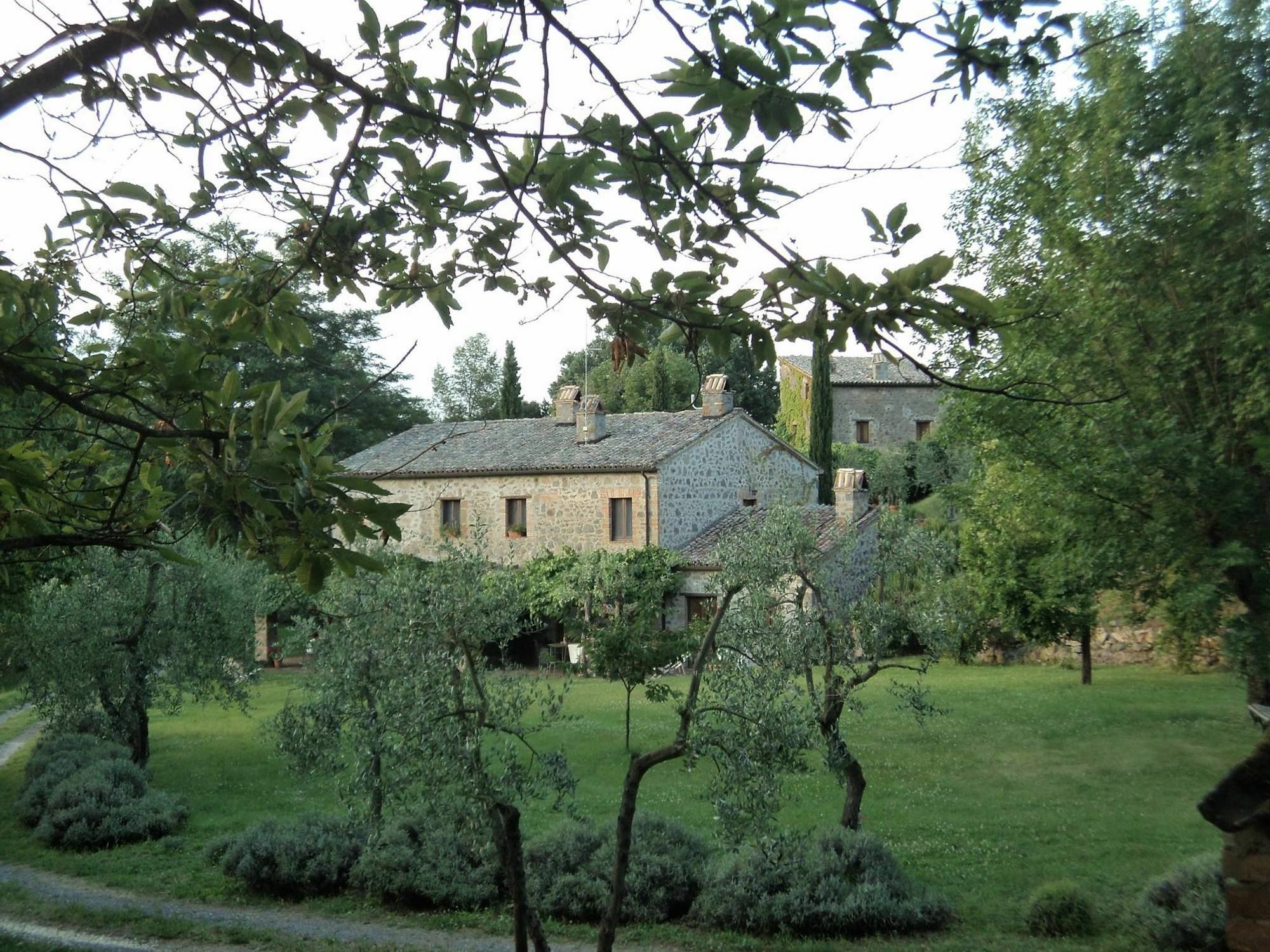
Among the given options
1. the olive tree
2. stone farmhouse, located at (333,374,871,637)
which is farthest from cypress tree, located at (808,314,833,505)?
the olive tree

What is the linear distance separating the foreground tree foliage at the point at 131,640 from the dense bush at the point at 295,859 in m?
5.73

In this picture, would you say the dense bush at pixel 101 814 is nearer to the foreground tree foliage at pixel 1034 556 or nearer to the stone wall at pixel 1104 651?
the foreground tree foliage at pixel 1034 556

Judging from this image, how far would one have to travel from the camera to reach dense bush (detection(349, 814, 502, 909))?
10.9 metres

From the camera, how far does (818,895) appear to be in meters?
9.92

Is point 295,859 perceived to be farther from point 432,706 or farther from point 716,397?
point 716,397

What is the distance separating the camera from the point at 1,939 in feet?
29.1

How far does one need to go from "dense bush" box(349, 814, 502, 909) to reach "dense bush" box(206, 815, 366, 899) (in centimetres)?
29

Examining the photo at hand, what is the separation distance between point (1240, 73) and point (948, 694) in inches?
518

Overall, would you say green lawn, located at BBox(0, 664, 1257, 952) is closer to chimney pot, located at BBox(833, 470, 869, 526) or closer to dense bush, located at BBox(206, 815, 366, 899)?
dense bush, located at BBox(206, 815, 366, 899)

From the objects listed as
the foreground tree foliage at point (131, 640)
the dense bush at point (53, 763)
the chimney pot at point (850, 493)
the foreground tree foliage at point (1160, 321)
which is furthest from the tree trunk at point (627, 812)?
the chimney pot at point (850, 493)

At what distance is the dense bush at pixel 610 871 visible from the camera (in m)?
10.4

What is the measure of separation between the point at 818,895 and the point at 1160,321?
7.63 metres

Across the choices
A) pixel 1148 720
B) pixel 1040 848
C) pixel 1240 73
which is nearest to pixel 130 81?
pixel 1040 848

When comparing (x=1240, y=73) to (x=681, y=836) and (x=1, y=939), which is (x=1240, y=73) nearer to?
(x=681, y=836)
